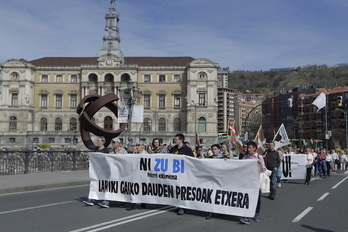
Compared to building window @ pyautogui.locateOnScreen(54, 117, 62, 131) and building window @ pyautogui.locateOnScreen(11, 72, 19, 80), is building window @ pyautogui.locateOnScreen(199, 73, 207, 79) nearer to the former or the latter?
building window @ pyautogui.locateOnScreen(54, 117, 62, 131)

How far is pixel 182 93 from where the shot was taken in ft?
275

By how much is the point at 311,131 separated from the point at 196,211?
10845 centimetres

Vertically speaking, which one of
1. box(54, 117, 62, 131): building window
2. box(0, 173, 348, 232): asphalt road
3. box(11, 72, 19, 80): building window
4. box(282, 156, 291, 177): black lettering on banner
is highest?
box(11, 72, 19, 80): building window

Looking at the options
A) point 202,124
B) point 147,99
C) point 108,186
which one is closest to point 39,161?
point 108,186

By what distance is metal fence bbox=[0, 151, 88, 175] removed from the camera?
2036cm

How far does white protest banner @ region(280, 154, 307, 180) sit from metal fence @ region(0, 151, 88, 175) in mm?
12354

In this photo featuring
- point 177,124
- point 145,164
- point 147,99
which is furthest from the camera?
point 147,99

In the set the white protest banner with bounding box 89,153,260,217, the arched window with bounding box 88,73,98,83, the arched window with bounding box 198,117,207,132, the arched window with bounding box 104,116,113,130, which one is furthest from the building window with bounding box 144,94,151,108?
the white protest banner with bounding box 89,153,260,217

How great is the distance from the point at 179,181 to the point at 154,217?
1.05m

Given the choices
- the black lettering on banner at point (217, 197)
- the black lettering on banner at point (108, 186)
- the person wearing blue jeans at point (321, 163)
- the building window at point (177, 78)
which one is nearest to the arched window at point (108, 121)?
the building window at point (177, 78)

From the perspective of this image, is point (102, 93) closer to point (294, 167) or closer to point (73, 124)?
point (73, 124)

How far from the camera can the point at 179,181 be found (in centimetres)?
977

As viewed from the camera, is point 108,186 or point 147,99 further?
point 147,99

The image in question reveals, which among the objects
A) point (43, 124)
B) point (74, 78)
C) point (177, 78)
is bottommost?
point (43, 124)
